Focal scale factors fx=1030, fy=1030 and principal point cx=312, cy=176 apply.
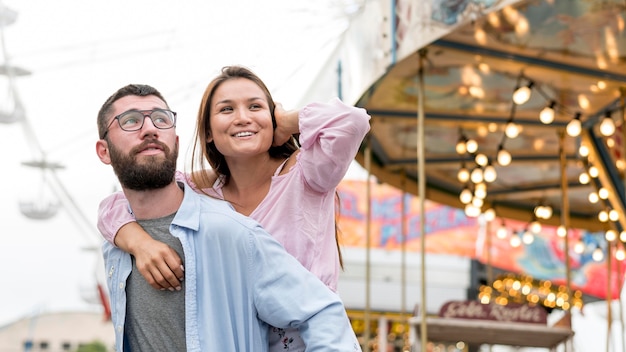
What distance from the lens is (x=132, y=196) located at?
2260 millimetres

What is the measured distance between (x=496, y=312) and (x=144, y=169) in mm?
6335

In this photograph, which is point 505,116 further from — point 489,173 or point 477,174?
point 477,174

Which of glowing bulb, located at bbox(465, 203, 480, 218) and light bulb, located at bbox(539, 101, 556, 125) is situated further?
glowing bulb, located at bbox(465, 203, 480, 218)

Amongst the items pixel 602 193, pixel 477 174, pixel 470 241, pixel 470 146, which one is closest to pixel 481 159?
pixel 470 146

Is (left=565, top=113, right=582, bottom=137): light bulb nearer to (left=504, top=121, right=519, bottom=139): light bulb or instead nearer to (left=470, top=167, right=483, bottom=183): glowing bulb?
(left=504, top=121, right=519, bottom=139): light bulb

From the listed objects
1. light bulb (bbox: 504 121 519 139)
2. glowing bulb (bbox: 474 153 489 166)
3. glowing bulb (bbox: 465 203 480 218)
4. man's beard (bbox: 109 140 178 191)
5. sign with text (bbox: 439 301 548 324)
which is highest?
light bulb (bbox: 504 121 519 139)

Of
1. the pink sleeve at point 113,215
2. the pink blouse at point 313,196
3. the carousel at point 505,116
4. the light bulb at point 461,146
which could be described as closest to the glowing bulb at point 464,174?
the carousel at point 505,116

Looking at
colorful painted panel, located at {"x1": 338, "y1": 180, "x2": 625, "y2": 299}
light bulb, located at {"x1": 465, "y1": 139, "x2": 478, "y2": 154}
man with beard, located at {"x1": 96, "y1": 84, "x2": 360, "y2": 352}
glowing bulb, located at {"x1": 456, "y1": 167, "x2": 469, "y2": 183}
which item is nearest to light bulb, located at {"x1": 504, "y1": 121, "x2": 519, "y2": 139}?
light bulb, located at {"x1": 465, "y1": 139, "x2": 478, "y2": 154}

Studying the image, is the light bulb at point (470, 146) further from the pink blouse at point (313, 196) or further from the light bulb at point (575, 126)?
the pink blouse at point (313, 196)

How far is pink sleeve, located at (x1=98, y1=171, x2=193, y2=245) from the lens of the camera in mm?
2326

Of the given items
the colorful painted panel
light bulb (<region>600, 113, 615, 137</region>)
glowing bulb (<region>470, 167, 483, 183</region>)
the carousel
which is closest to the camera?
the carousel

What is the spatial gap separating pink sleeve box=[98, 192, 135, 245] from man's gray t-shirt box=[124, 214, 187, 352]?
17 cm

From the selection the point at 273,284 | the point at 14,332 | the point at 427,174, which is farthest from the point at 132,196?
the point at 14,332

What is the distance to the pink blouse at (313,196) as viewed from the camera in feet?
7.70
